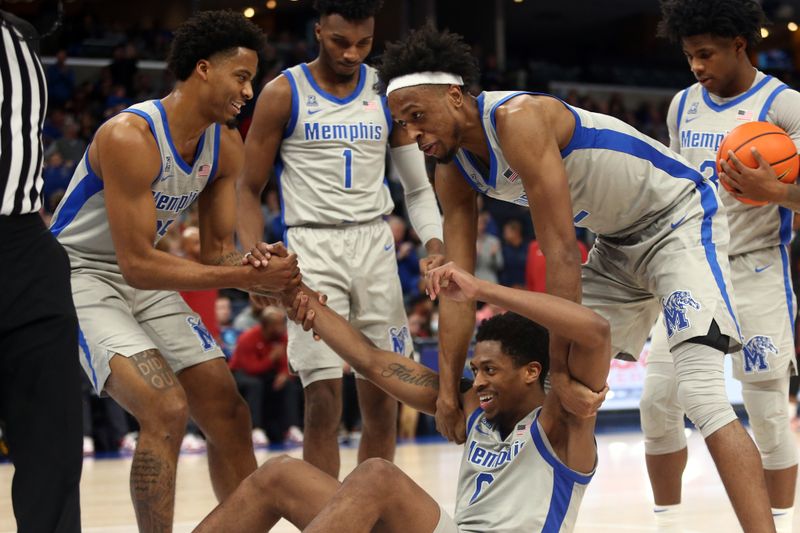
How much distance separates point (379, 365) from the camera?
4.20 meters

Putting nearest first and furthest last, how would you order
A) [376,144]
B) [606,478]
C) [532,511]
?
[532,511]
[376,144]
[606,478]

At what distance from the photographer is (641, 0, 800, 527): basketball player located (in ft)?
15.7

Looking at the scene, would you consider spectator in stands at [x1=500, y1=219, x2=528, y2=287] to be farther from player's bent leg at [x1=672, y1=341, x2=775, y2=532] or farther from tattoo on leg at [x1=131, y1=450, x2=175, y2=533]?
tattoo on leg at [x1=131, y1=450, x2=175, y2=533]

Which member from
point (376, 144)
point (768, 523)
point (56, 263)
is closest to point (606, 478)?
point (376, 144)

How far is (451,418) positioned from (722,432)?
973 millimetres

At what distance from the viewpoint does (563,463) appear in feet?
12.2

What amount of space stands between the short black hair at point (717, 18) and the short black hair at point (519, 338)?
65.5 inches

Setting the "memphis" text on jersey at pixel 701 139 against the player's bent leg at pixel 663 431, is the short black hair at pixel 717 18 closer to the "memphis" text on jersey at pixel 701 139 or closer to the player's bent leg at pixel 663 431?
the "memphis" text on jersey at pixel 701 139

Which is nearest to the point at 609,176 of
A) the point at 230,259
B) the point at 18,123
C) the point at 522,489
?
the point at 522,489

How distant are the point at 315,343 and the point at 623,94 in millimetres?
17546

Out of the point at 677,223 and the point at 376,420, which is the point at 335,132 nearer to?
the point at 376,420

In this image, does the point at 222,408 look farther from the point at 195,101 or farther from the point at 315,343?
the point at 195,101

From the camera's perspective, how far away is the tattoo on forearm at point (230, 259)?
4.68m

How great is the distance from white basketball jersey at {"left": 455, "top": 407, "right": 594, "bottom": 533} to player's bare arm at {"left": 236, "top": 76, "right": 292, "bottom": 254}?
1826mm
